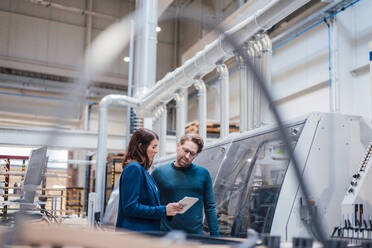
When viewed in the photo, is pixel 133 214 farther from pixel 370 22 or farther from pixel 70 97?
pixel 370 22

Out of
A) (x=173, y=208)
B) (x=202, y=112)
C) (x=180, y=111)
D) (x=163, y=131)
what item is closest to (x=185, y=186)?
(x=173, y=208)

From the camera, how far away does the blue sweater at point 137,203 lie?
6.73ft

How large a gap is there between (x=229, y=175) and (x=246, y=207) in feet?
1.54

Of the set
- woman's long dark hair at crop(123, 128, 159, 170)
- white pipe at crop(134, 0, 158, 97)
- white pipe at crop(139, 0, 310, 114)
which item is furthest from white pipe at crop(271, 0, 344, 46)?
woman's long dark hair at crop(123, 128, 159, 170)

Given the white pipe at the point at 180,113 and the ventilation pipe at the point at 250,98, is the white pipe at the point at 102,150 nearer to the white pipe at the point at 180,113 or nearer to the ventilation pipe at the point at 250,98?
the white pipe at the point at 180,113

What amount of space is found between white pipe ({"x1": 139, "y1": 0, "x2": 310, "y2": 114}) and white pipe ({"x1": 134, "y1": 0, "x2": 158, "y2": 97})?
368 millimetres

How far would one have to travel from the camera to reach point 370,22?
679cm

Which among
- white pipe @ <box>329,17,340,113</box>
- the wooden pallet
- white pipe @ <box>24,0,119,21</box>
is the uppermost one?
white pipe @ <box>24,0,119,21</box>

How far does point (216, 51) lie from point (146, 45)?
2.19 metres

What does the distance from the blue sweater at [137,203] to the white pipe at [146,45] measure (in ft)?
14.1

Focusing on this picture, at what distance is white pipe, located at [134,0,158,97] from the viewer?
636cm

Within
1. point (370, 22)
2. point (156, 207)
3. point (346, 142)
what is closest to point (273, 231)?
point (346, 142)

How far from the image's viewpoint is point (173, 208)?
2107 mm

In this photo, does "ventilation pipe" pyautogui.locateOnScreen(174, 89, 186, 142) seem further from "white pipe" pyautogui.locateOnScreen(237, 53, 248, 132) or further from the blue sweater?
the blue sweater
